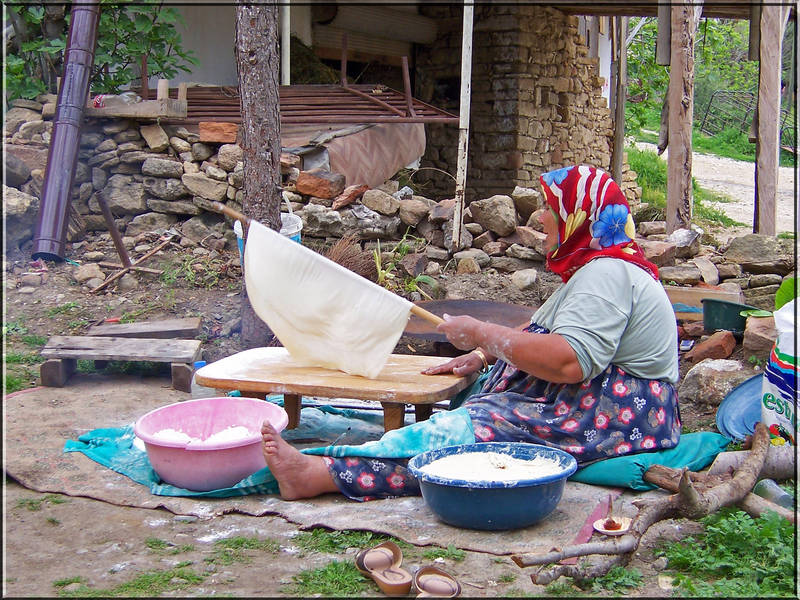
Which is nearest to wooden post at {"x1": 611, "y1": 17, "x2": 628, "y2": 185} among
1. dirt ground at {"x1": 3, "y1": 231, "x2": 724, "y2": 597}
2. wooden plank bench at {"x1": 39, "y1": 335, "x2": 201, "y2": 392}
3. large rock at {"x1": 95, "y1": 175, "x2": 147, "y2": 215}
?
large rock at {"x1": 95, "y1": 175, "x2": 147, "y2": 215}

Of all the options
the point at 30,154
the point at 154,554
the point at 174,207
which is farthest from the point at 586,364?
the point at 30,154

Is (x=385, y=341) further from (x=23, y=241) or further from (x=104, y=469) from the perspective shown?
(x=23, y=241)

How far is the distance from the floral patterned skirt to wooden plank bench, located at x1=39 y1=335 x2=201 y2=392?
204cm

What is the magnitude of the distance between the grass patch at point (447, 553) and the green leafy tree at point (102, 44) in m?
6.10

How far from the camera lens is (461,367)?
143 inches

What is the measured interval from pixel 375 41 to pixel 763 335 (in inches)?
286

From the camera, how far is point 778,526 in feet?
8.68

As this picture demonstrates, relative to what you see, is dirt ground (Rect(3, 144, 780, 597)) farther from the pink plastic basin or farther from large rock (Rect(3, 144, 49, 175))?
large rock (Rect(3, 144, 49, 175))

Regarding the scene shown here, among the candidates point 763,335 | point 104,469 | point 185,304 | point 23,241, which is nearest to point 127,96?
point 23,241

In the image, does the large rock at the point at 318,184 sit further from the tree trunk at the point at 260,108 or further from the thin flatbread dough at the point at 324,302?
the thin flatbread dough at the point at 324,302

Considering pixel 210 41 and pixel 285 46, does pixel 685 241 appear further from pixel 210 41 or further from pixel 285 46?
pixel 210 41

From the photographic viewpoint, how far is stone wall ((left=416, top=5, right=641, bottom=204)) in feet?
32.4

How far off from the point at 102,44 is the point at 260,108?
299cm

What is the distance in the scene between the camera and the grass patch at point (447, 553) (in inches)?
102
